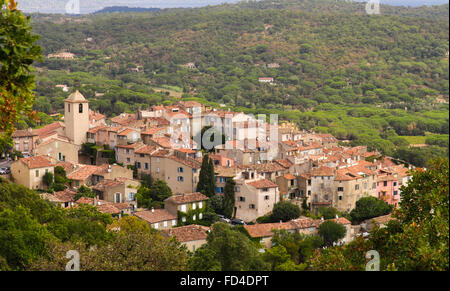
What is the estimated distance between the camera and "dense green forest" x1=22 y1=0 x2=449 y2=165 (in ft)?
190

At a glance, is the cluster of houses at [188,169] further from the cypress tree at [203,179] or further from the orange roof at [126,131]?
the cypress tree at [203,179]

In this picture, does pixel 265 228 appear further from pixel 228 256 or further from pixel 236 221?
pixel 228 256

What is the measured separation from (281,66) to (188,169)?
62.4 metres

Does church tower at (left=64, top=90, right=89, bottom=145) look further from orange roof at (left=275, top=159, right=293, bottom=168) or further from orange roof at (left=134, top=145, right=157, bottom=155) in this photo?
orange roof at (left=275, top=159, right=293, bottom=168)

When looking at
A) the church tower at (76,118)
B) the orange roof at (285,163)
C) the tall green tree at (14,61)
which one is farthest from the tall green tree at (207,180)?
the tall green tree at (14,61)

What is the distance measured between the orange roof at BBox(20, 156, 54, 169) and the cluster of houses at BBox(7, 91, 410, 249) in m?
0.05

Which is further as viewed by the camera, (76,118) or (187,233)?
(76,118)

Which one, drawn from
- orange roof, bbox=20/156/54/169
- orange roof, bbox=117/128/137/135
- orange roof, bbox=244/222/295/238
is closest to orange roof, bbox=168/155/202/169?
orange roof, bbox=117/128/137/135

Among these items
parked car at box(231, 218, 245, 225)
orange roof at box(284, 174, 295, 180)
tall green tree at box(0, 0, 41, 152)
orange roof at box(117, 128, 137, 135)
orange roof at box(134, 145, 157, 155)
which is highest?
tall green tree at box(0, 0, 41, 152)

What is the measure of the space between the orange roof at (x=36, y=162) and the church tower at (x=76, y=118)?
3.53 m

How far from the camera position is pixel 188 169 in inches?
1067

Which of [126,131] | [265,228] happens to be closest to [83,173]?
[126,131]

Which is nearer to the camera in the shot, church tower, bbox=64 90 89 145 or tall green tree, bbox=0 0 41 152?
tall green tree, bbox=0 0 41 152

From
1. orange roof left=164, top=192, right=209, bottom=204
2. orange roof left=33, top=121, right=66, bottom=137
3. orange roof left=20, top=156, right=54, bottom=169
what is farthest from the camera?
orange roof left=33, top=121, right=66, bottom=137
